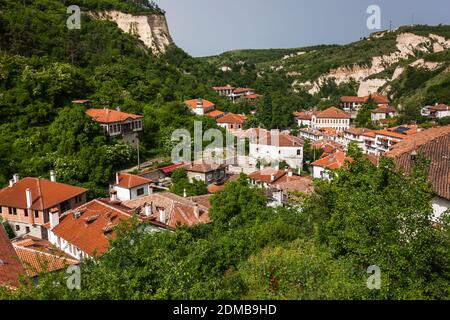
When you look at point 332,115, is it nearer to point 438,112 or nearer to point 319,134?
point 319,134

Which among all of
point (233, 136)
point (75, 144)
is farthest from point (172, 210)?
point (233, 136)

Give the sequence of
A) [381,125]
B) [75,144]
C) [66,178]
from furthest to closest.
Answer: [381,125] < [75,144] < [66,178]

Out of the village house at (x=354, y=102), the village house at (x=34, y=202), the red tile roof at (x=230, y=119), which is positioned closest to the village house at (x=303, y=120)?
the red tile roof at (x=230, y=119)

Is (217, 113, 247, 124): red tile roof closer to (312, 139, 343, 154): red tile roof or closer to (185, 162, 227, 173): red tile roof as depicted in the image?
(312, 139, 343, 154): red tile roof

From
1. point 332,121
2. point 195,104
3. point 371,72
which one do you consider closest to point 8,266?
point 195,104

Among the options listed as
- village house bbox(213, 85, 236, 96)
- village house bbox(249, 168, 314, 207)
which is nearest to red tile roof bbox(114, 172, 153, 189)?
village house bbox(249, 168, 314, 207)

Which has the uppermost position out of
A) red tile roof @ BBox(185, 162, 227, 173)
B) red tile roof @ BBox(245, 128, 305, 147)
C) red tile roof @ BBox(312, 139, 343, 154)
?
red tile roof @ BBox(245, 128, 305, 147)
